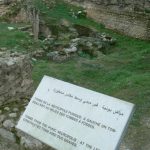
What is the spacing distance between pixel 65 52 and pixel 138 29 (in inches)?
103

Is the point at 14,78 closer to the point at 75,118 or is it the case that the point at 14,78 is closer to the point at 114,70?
the point at 75,118

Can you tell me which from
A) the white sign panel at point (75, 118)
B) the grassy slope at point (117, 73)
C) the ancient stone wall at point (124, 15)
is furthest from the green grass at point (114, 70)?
the white sign panel at point (75, 118)

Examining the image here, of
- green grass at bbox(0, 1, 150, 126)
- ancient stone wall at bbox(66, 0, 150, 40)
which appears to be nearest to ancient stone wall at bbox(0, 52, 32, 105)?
green grass at bbox(0, 1, 150, 126)

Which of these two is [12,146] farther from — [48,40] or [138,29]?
[138,29]

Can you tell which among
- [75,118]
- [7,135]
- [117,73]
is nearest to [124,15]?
[117,73]

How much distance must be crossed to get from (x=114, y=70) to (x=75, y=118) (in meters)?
4.52

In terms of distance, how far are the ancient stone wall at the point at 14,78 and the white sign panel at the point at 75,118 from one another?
4.60 ft

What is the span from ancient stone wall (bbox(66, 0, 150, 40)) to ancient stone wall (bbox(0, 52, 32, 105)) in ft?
18.9

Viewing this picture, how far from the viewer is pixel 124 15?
12.2 m

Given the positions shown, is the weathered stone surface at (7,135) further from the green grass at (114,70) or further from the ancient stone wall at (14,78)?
the green grass at (114,70)

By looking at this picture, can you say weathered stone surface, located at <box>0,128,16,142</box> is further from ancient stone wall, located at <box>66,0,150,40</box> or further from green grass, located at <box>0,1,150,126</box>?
ancient stone wall, located at <box>66,0,150,40</box>

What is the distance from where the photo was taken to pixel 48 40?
1087cm

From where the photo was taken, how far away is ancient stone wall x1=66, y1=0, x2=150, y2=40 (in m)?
11.8

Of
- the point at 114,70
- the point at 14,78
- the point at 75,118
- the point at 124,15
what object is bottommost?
the point at 124,15
